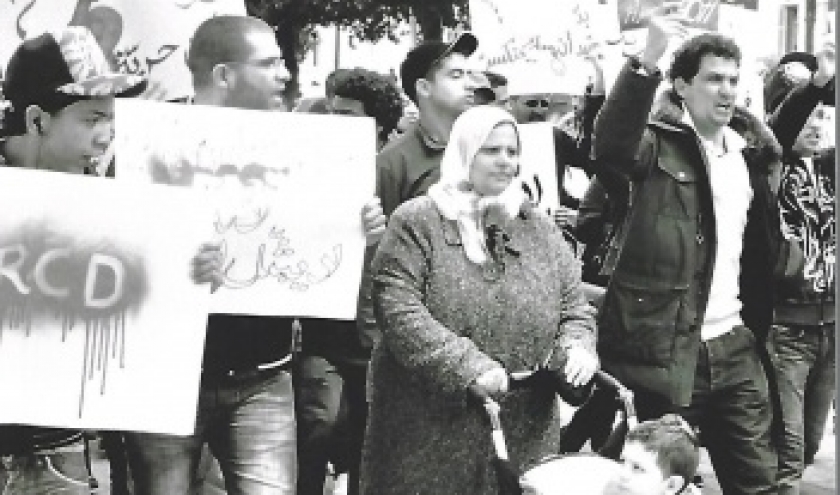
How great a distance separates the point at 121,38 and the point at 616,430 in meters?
2.30

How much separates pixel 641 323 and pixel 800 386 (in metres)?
1.67

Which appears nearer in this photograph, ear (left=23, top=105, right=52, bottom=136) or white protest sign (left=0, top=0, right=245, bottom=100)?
ear (left=23, top=105, right=52, bottom=136)

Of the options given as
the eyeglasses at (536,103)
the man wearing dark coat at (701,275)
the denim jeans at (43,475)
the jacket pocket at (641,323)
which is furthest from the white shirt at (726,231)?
the eyeglasses at (536,103)

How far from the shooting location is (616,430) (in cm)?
523

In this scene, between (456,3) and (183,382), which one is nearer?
(183,382)

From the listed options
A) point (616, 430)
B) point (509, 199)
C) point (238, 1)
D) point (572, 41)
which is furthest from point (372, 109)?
point (616, 430)

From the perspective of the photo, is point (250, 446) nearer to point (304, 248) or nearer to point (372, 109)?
point (304, 248)

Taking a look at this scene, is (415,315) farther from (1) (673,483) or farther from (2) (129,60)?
(2) (129,60)

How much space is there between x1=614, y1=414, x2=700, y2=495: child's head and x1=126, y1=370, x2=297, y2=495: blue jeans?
44.8 inches

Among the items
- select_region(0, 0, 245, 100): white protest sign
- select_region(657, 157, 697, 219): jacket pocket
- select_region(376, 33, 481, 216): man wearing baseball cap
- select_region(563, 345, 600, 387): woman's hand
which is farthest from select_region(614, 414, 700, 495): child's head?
select_region(0, 0, 245, 100): white protest sign

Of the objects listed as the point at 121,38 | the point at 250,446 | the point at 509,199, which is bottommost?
the point at 250,446

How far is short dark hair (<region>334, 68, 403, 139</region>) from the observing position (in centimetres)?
816

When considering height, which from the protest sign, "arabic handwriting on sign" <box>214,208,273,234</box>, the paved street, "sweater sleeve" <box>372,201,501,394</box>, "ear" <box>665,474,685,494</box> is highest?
the protest sign

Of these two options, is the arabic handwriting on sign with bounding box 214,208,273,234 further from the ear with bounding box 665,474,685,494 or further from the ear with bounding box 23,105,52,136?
the ear with bounding box 665,474,685,494
